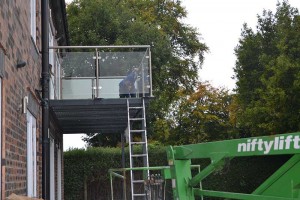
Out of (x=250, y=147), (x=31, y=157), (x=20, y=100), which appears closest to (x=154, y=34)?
(x=31, y=157)

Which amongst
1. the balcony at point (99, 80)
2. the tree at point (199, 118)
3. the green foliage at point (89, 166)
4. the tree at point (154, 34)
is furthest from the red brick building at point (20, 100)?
the tree at point (199, 118)

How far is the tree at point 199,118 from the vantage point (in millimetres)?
39750

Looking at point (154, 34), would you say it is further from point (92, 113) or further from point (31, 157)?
point (31, 157)

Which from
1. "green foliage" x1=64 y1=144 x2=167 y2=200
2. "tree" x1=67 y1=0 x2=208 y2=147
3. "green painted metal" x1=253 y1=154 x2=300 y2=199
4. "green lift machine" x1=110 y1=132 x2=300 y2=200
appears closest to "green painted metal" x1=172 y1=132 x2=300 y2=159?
"green lift machine" x1=110 y1=132 x2=300 y2=200

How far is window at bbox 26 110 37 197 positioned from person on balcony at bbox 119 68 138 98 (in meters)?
4.07

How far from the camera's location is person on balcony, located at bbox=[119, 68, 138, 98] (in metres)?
14.6

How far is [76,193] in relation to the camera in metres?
23.7

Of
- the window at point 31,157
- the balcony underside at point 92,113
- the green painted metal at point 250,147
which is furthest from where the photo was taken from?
the balcony underside at point 92,113

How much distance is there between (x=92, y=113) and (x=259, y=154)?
1154 centimetres

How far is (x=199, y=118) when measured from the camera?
40.6 metres

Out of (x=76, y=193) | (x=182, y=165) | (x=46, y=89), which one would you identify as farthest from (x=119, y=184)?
(x=182, y=165)

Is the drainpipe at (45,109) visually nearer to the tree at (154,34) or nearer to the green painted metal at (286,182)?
the green painted metal at (286,182)

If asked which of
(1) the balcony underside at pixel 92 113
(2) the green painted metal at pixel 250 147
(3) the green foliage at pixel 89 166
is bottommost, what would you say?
(2) the green painted metal at pixel 250 147

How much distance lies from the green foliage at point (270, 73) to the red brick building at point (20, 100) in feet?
43.4
